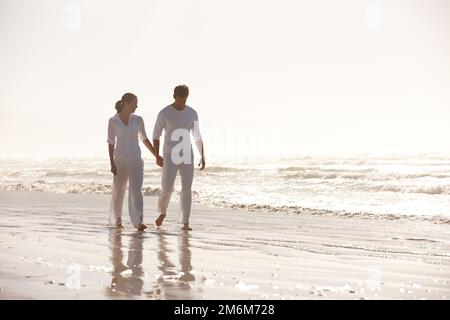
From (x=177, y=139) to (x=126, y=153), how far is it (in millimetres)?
728

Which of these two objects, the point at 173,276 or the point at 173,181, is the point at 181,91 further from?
the point at 173,276

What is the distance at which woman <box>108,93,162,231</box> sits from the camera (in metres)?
9.41

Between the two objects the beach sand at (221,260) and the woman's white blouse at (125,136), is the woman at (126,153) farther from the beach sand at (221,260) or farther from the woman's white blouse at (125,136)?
the beach sand at (221,260)

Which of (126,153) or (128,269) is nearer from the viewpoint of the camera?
(128,269)

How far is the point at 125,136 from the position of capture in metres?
9.47

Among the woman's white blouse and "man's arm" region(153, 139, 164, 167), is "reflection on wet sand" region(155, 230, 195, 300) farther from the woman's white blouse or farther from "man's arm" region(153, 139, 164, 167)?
the woman's white blouse

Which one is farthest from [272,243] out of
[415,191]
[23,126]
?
[23,126]

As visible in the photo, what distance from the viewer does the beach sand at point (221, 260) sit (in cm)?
476

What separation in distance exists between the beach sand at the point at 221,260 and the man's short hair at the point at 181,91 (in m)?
1.83

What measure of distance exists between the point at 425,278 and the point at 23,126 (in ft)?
500

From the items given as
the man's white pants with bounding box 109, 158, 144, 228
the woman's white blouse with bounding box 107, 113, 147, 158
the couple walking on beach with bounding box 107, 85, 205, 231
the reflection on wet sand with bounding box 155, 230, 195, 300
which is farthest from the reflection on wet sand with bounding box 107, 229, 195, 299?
the woman's white blouse with bounding box 107, 113, 147, 158

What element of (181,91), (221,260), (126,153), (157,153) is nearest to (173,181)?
(157,153)
